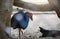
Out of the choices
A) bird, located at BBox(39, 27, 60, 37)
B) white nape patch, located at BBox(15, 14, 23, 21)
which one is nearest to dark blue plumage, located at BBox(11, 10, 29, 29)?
white nape patch, located at BBox(15, 14, 23, 21)

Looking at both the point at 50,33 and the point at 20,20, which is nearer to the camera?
the point at 20,20

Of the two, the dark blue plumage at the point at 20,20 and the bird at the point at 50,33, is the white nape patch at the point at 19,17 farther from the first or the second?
the bird at the point at 50,33

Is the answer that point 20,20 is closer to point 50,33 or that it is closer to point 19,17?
point 19,17

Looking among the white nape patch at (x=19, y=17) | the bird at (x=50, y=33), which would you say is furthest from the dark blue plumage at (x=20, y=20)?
the bird at (x=50, y=33)

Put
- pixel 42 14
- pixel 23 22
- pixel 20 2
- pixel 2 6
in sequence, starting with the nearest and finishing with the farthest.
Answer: pixel 2 6 < pixel 23 22 < pixel 20 2 < pixel 42 14

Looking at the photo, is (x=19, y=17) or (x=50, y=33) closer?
(x=19, y=17)

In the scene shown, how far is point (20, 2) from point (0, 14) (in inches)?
14.9

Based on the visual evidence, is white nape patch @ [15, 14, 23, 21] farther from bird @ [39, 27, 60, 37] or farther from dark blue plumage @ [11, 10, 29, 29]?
bird @ [39, 27, 60, 37]

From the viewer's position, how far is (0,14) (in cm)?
91

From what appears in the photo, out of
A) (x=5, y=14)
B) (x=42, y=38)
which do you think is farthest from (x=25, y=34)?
(x=5, y=14)

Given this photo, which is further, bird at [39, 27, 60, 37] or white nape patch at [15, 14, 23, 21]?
bird at [39, 27, 60, 37]

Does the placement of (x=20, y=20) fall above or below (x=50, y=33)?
above

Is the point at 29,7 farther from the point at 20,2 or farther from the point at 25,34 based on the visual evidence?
the point at 25,34

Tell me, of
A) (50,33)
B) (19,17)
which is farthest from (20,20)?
(50,33)
